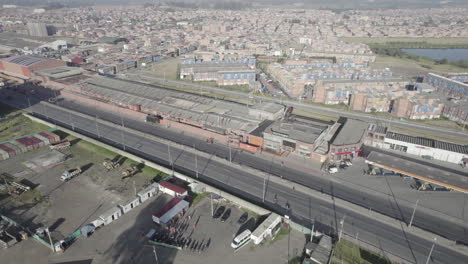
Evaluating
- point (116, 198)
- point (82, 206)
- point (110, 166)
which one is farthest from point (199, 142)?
point (82, 206)

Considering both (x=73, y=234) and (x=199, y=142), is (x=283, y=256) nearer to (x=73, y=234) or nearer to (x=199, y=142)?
(x=73, y=234)

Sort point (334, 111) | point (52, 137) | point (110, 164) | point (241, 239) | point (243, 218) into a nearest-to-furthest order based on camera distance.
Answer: point (241, 239) < point (243, 218) < point (110, 164) < point (52, 137) < point (334, 111)

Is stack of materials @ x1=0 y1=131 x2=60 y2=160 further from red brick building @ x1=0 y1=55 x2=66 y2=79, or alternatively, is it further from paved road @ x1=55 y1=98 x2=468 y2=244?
red brick building @ x1=0 y1=55 x2=66 y2=79

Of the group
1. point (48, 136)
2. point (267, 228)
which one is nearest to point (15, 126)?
point (48, 136)

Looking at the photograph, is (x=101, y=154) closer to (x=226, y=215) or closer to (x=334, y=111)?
(x=226, y=215)

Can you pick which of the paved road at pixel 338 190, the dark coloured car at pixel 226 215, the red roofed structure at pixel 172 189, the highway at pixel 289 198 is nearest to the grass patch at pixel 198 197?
the red roofed structure at pixel 172 189

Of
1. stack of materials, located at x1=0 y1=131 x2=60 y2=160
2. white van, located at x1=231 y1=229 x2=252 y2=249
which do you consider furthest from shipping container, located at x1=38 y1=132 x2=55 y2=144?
white van, located at x1=231 y1=229 x2=252 y2=249
